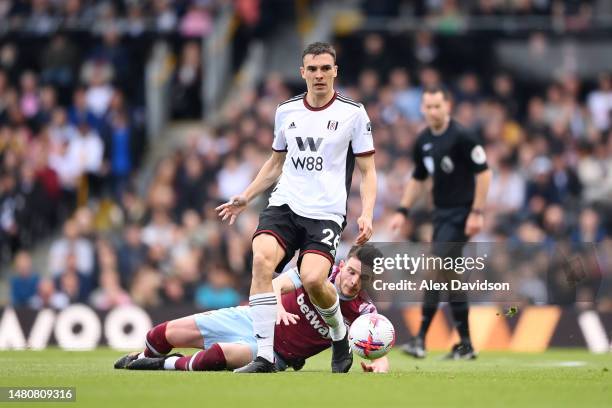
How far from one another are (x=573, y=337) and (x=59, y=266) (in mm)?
8186

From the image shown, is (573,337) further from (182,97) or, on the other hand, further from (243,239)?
(182,97)

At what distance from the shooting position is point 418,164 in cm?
1342

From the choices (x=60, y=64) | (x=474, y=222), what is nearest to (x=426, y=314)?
(x=474, y=222)

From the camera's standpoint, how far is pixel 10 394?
8391 millimetres

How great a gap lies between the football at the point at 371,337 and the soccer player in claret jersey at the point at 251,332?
6.5 inches

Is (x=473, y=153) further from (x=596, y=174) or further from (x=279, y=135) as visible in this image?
(x=596, y=174)

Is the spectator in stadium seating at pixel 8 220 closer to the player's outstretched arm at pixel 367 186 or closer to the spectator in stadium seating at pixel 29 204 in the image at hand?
the spectator in stadium seating at pixel 29 204

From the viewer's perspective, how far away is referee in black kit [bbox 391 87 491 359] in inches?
506

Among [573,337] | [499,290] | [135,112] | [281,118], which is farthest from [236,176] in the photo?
[281,118]

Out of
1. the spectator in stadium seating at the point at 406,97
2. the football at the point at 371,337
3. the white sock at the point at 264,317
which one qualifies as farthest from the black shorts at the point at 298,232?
the spectator in stadium seating at the point at 406,97

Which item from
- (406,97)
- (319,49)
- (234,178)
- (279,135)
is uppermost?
(406,97)

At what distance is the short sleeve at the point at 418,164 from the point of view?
1334cm

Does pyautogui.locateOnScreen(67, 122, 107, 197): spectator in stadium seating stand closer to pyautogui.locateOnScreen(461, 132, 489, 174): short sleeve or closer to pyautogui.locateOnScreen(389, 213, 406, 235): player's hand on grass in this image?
pyautogui.locateOnScreen(389, 213, 406, 235): player's hand on grass

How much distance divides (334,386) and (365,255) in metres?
1.76
